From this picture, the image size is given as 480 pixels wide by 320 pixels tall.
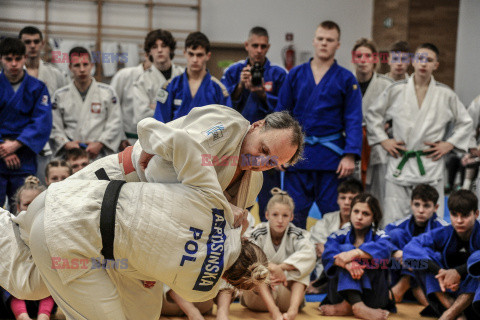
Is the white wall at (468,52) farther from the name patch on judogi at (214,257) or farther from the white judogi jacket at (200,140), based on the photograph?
the name patch on judogi at (214,257)

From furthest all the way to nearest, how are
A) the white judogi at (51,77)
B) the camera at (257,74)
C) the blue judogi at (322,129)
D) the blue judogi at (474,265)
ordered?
the white judogi at (51,77)
the camera at (257,74)
the blue judogi at (322,129)
the blue judogi at (474,265)

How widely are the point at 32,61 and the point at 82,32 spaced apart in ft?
17.3

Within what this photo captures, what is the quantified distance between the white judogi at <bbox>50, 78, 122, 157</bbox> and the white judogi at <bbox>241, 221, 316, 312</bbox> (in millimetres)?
Result: 1859

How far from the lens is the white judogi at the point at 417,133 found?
16.0 feet


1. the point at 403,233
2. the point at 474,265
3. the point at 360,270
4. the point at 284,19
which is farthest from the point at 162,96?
the point at 284,19

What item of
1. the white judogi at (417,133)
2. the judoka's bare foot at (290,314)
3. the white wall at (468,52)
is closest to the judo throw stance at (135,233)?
the judoka's bare foot at (290,314)

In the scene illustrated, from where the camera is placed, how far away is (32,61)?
5645 mm

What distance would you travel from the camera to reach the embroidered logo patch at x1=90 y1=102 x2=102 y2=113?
17.6 ft

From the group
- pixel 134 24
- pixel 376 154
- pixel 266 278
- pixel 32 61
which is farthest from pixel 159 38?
pixel 134 24

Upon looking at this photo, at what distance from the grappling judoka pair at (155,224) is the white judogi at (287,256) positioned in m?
1.85

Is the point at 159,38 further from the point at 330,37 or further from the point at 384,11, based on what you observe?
the point at 384,11

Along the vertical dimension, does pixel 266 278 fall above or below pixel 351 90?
below

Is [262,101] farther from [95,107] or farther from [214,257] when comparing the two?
[214,257]

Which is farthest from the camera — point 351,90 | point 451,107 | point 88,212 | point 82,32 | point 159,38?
point 82,32
